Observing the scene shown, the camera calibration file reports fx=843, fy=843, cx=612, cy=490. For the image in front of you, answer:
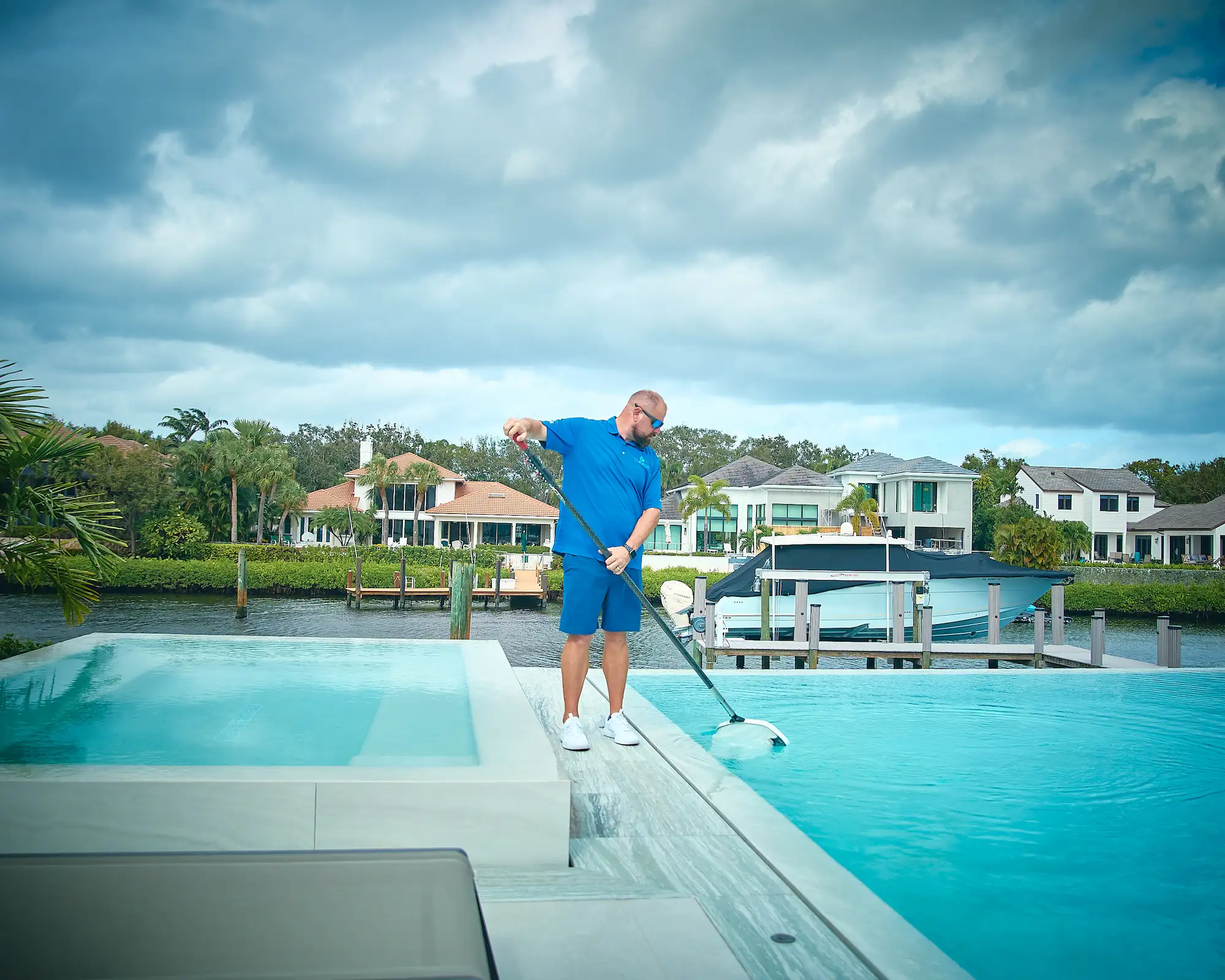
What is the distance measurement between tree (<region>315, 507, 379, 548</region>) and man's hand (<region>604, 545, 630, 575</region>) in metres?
42.7

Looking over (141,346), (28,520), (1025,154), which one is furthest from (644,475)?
(141,346)

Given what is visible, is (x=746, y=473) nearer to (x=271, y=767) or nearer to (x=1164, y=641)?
(x=1164, y=641)

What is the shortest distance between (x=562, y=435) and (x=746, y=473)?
44957 millimetres

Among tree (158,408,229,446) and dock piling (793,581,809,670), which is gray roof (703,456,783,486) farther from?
dock piling (793,581,809,670)

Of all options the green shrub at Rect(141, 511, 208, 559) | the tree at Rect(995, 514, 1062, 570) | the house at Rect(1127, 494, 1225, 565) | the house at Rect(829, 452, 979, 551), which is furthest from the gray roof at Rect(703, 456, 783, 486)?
the green shrub at Rect(141, 511, 208, 559)

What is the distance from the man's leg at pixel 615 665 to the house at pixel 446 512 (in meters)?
38.8

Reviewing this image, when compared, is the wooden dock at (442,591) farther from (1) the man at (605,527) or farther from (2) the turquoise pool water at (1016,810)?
(1) the man at (605,527)

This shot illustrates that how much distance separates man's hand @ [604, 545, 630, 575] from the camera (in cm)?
354

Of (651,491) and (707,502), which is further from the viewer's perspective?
(707,502)

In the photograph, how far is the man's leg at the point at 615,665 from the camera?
12.4ft

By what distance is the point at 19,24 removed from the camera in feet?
38.0

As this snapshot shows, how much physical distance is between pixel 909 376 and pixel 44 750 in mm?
71061

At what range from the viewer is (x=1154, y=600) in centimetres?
2834

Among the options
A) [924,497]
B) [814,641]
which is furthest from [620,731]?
[924,497]
